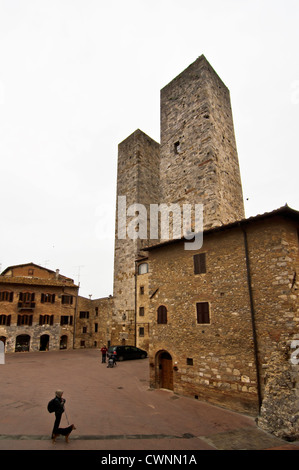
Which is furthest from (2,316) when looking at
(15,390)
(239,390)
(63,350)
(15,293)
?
(239,390)

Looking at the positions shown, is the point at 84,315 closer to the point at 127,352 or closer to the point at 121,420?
the point at 127,352

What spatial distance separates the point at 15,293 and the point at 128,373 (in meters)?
18.7

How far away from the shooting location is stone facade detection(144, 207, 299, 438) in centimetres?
913

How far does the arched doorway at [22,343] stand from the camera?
28.8m

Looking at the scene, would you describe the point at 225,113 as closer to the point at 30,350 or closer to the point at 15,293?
the point at 15,293

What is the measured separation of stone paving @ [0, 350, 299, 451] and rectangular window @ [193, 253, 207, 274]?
19.3 ft

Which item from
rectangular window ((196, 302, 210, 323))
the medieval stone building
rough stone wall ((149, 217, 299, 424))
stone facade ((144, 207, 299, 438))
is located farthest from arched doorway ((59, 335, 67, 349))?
rectangular window ((196, 302, 210, 323))

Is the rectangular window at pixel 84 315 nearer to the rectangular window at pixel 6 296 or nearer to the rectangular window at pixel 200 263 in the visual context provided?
the rectangular window at pixel 6 296

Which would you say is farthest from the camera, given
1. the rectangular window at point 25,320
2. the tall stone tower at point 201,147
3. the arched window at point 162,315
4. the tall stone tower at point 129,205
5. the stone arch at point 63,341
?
the stone arch at point 63,341

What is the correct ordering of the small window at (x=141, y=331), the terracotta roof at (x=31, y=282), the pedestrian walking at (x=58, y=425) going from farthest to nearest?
the terracotta roof at (x=31, y=282), the small window at (x=141, y=331), the pedestrian walking at (x=58, y=425)

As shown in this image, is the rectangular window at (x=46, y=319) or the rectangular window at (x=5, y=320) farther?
the rectangular window at (x=46, y=319)

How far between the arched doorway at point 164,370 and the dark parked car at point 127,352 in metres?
9.25

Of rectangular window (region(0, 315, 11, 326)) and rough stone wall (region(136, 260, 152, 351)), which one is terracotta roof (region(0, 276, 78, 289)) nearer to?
rectangular window (region(0, 315, 11, 326))

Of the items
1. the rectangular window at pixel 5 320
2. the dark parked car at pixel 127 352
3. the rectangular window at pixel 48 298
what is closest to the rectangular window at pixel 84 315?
the rectangular window at pixel 48 298
